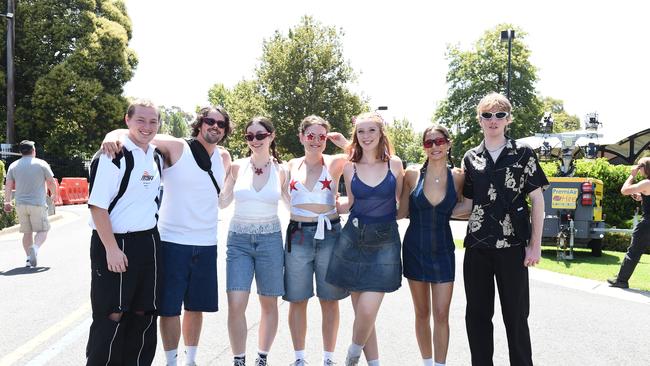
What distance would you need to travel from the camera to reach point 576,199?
34.0 feet

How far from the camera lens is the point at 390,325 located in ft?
18.8

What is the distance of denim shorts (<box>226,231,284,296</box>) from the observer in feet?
13.9

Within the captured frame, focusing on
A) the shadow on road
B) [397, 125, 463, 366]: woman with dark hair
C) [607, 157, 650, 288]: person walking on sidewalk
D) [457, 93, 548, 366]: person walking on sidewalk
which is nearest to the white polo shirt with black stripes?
[397, 125, 463, 366]: woman with dark hair

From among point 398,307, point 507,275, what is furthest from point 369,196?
point 398,307

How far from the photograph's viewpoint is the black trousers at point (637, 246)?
747 centimetres

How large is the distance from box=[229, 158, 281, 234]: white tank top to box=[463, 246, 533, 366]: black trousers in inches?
59.7

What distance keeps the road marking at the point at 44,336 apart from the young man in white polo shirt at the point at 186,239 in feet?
4.70

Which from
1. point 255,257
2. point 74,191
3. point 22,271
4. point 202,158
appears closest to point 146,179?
point 202,158

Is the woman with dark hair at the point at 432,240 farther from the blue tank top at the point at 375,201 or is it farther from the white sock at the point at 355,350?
the white sock at the point at 355,350

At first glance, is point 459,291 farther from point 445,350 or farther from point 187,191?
point 187,191

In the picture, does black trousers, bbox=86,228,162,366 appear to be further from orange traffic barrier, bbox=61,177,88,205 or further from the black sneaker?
orange traffic barrier, bbox=61,177,88,205

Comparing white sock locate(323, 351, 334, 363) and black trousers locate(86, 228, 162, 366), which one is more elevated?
black trousers locate(86, 228, 162, 366)

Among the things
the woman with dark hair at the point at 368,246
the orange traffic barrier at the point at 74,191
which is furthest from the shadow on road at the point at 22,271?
the orange traffic barrier at the point at 74,191

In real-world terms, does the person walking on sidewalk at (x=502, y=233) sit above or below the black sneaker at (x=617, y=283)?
above
